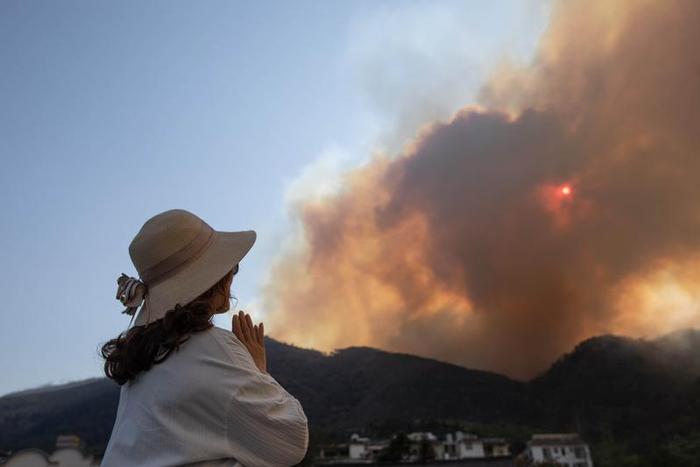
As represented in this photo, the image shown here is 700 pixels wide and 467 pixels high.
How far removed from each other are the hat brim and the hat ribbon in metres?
0.02

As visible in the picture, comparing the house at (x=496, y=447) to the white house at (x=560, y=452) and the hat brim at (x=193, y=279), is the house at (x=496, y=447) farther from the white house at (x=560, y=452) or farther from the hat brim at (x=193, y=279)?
the hat brim at (x=193, y=279)

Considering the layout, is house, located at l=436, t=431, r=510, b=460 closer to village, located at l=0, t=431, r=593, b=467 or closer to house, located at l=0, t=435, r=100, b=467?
village, located at l=0, t=431, r=593, b=467

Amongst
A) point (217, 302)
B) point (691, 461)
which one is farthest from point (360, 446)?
point (217, 302)

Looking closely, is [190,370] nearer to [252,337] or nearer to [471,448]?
[252,337]

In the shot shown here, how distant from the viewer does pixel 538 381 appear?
313 ft

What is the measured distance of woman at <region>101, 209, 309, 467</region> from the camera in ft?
3.97

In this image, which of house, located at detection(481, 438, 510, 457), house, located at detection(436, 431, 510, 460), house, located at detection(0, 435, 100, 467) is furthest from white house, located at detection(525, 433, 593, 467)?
house, located at detection(0, 435, 100, 467)

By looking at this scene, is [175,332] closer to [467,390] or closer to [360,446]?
[360,446]

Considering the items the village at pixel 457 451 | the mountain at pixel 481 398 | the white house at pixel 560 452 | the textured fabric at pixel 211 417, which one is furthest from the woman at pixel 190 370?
the mountain at pixel 481 398

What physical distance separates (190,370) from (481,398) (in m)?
99.1

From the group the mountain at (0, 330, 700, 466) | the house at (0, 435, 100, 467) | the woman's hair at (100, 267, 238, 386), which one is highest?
the mountain at (0, 330, 700, 466)

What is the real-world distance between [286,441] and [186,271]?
0.52 meters

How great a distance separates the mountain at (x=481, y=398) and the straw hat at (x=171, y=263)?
61.2 meters

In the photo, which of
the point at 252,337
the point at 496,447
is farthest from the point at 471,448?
the point at 252,337
